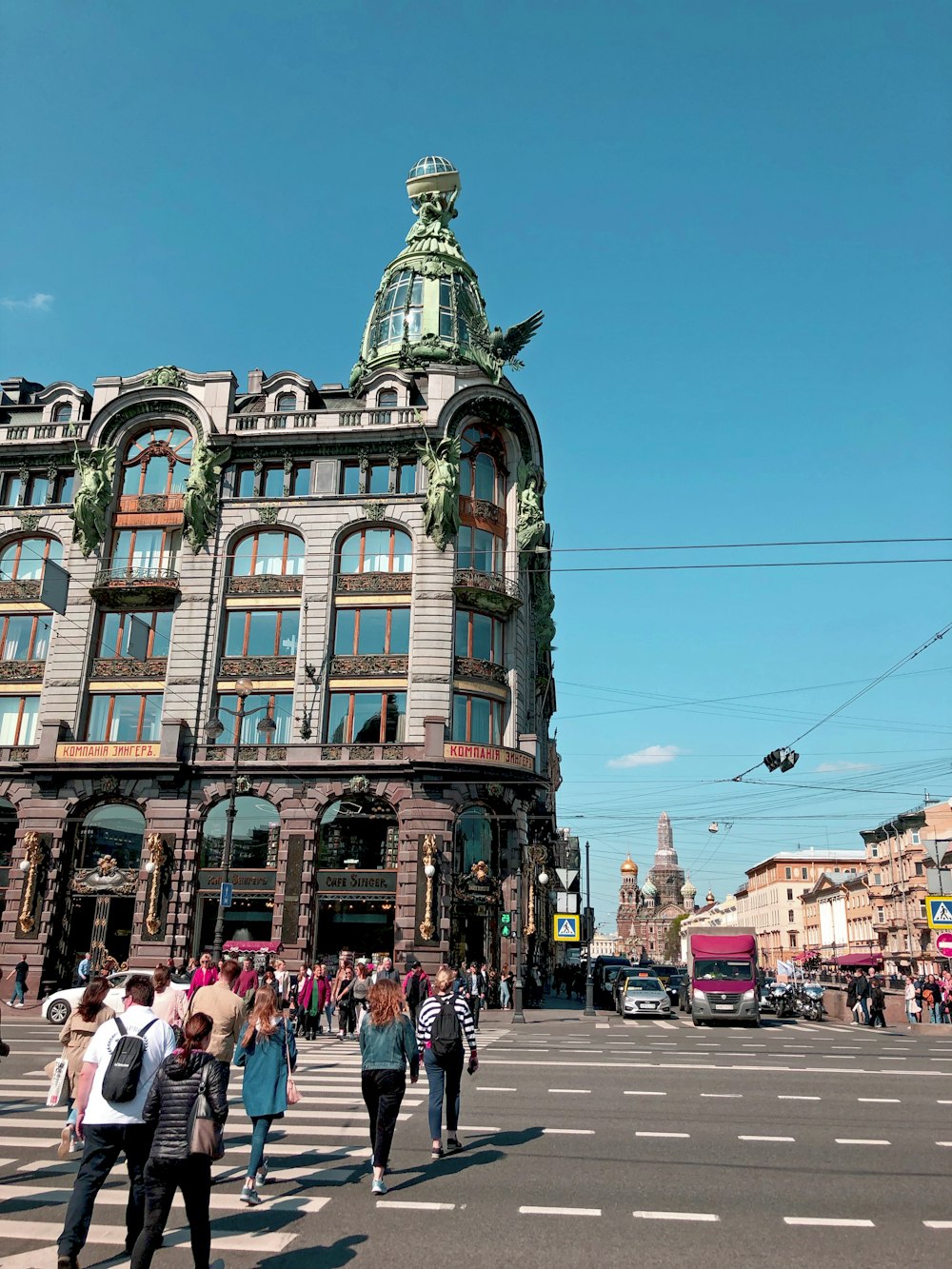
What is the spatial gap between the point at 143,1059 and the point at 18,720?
39.6 m

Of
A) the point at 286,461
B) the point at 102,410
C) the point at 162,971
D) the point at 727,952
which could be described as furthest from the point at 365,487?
the point at 162,971

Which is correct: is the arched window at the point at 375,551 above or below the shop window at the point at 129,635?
above

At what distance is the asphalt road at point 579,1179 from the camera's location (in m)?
8.12

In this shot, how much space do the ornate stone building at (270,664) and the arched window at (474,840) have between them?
153 millimetres

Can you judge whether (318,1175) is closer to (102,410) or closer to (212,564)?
(212,564)

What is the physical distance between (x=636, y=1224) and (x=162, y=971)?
8.09 meters

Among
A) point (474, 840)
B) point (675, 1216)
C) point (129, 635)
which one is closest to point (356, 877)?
point (474, 840)

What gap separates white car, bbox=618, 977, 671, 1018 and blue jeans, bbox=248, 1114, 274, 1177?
31.1 metres

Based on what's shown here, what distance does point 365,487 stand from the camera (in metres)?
44.2

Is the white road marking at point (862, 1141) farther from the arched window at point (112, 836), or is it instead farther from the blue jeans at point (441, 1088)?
the arched window at point (112, 836)

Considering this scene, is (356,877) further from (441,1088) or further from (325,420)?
(441,1088)

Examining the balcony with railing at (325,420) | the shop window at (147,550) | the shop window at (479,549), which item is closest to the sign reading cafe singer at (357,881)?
the shop window at (479,549)

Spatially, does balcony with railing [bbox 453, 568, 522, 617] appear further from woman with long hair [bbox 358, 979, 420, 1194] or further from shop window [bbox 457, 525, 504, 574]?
woman with long hair [bbox 358, 979, 420, 1194]

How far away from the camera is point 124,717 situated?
1690 inches
